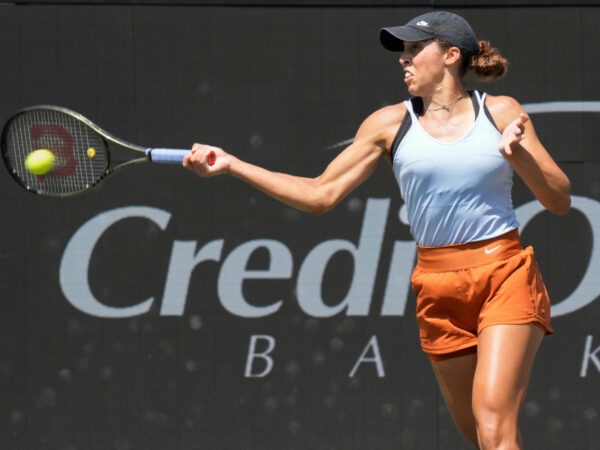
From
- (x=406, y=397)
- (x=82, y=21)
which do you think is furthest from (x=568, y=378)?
(x=82, y=21)

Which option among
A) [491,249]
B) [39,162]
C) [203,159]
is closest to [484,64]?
[491,249]

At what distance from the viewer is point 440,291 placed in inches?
153

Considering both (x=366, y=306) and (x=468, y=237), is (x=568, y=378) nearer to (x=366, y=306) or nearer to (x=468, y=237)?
(x=366, y=306)

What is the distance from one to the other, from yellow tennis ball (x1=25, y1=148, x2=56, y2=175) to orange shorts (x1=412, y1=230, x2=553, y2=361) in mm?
1508

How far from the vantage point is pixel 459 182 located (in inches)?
150

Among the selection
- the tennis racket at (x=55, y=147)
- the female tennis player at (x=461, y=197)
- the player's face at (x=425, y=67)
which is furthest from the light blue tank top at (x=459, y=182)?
the tennis racket at (x=55, y=147)

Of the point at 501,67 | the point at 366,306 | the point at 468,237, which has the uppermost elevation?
the point at 501,67

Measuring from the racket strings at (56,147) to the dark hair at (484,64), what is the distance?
145 centimetres

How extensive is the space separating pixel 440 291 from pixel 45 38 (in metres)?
2.60

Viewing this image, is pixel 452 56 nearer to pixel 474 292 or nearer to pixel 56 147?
pixel 474 292

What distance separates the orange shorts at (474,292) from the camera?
3.78 meters

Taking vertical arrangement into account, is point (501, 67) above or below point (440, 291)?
above

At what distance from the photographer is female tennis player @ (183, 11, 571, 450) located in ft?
12.2

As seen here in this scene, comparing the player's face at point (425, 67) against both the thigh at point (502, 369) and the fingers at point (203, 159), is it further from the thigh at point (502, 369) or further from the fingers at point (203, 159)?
the thigh at point (502, 369)
